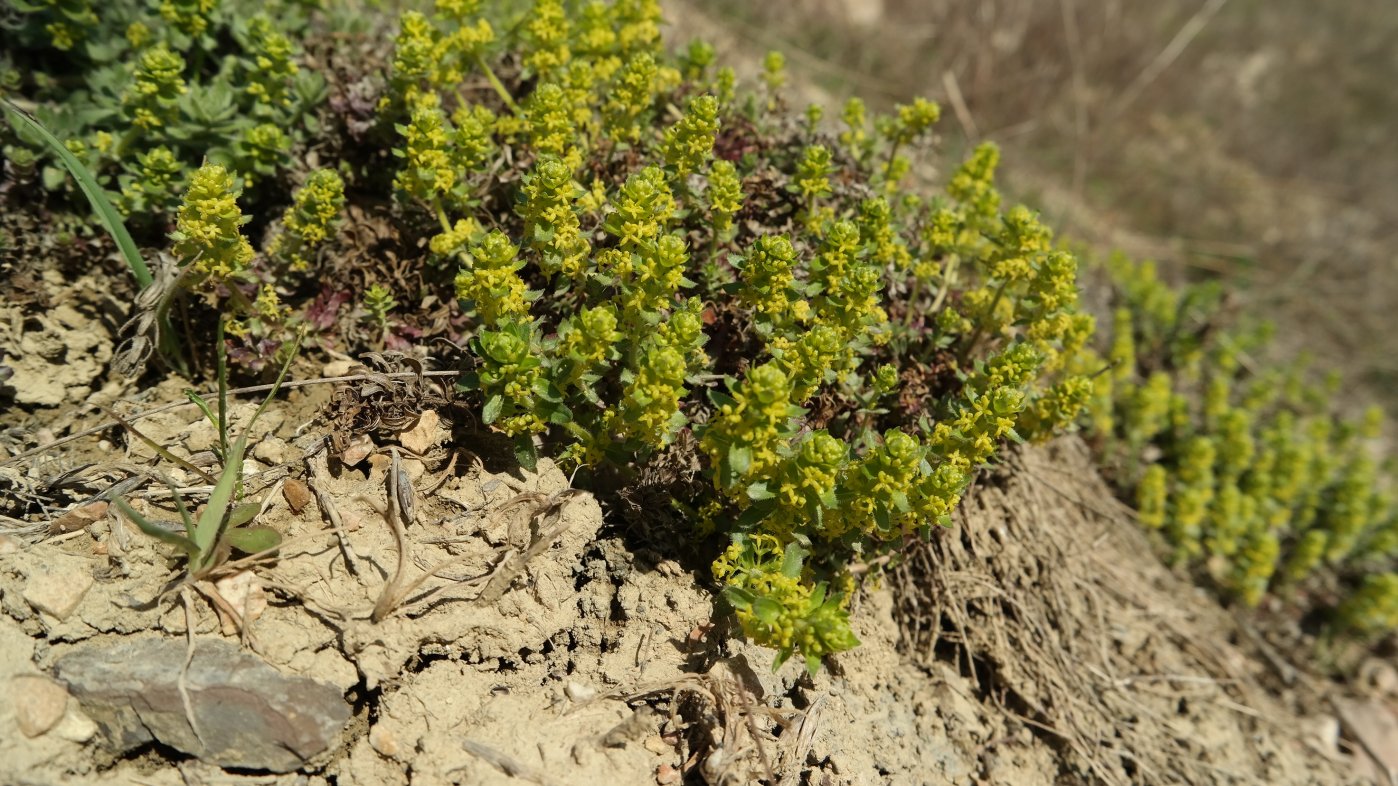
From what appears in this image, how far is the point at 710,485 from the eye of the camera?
2.95 metres

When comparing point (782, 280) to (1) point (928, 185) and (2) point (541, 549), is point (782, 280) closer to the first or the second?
(2) point (541, 549)

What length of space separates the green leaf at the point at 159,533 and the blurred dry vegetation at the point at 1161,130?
4.35 meters

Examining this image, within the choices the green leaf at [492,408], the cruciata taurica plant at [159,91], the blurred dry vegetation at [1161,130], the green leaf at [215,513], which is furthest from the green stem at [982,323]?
the blurred dry vegetation at [1161,130]

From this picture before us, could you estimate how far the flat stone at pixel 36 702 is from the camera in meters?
2.12

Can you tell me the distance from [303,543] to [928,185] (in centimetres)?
456

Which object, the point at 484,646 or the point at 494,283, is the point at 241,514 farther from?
the point at 494,283

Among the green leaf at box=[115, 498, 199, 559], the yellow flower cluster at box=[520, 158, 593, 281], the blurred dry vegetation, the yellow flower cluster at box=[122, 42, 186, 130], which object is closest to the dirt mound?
the green leaf at box=[115, 498, 199, 559]

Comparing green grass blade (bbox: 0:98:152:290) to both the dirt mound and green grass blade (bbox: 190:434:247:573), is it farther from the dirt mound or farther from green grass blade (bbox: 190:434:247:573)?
green grass blade (bbox: 190:434:247:573)

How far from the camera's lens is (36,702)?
84.4 inches

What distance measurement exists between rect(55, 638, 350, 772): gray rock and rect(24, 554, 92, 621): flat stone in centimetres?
13

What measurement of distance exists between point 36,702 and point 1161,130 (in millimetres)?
9860

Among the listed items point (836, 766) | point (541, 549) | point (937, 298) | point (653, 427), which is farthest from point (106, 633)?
point (937, 298)

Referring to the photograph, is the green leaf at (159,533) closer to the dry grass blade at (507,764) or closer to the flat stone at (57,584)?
the flat stone at (57,584)

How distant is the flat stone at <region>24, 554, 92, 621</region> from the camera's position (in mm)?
2279
